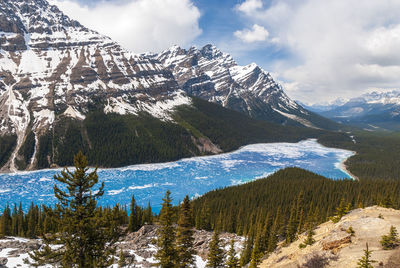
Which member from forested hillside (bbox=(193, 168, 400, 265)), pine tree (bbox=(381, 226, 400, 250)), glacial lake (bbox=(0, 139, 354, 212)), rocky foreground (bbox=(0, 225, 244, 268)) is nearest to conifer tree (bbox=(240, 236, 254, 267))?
rocky foreground (bbox=(0, 225, 244, 268))

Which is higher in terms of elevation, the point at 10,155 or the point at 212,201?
the point at 10,155

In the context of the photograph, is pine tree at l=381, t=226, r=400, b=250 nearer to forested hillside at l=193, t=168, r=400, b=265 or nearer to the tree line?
the tree line

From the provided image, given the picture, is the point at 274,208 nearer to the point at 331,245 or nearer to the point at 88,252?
the point at 331,245

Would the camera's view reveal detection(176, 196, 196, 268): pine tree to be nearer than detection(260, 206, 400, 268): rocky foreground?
No

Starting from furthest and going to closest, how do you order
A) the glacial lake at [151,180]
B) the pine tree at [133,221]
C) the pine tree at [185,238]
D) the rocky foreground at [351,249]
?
the glacial lake at [151,180] < the pine tree at [133,221] < the pine tree at [185,238] < the rocky foreground at [351,249]

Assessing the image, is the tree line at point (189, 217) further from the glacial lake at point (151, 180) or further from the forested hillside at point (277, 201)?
the glacial lake at point (151, 180)

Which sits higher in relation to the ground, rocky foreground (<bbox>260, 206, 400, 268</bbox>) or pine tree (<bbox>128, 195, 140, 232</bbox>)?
rocky foreground (<bbox>260, 206, 400, 268</bbox>)

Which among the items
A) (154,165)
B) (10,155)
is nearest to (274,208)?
(154,165)

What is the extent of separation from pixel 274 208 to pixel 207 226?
2826cm

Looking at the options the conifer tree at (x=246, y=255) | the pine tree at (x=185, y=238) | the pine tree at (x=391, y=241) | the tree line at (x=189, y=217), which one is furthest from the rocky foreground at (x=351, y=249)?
the conifer tree at (x=246, y=255)

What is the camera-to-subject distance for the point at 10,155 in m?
168

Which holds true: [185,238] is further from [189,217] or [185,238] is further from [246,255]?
[246,255]

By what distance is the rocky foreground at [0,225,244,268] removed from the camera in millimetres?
40781

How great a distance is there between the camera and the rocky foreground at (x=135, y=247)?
40.8m
